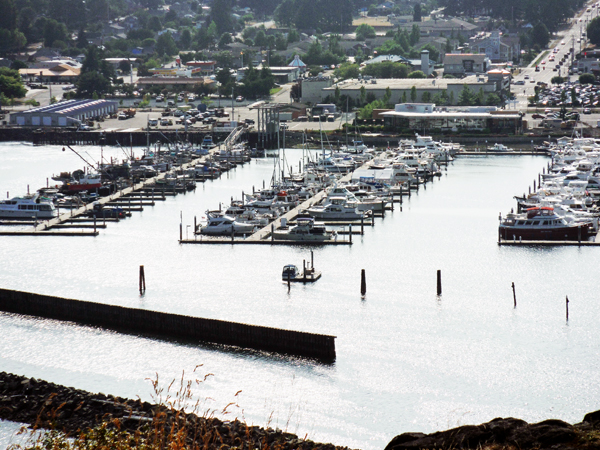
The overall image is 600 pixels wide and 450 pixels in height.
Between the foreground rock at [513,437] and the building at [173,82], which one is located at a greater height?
the building at [173,82]

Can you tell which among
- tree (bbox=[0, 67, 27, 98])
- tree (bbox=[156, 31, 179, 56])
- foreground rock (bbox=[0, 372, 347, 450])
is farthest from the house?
foreground rock (bbox=[0, 372, 347, 450])

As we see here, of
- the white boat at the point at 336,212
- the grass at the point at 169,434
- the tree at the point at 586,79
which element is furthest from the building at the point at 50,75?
the grass at the point at 169,434

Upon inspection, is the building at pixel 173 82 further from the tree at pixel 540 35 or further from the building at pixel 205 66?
the tree at pixel 540 35

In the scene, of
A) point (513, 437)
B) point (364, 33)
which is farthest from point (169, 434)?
point (364, 33)

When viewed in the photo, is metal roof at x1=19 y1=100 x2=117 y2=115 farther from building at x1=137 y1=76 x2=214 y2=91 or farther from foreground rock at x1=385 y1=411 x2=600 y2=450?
foreground rock at x1=385 y1=411 x2=600 y2=450

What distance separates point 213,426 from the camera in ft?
41.0

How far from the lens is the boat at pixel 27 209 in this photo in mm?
30812

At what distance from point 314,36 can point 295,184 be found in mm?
61191

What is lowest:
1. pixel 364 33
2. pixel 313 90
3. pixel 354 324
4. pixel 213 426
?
pixel 354 324

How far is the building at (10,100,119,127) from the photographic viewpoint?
51.9m

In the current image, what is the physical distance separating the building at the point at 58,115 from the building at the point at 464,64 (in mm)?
24980

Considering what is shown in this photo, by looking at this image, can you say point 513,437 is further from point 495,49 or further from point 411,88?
point 495,49

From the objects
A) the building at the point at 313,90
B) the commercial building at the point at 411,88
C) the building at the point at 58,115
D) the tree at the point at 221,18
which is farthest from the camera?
the tree at the point at 221,18

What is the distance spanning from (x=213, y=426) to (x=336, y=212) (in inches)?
697
